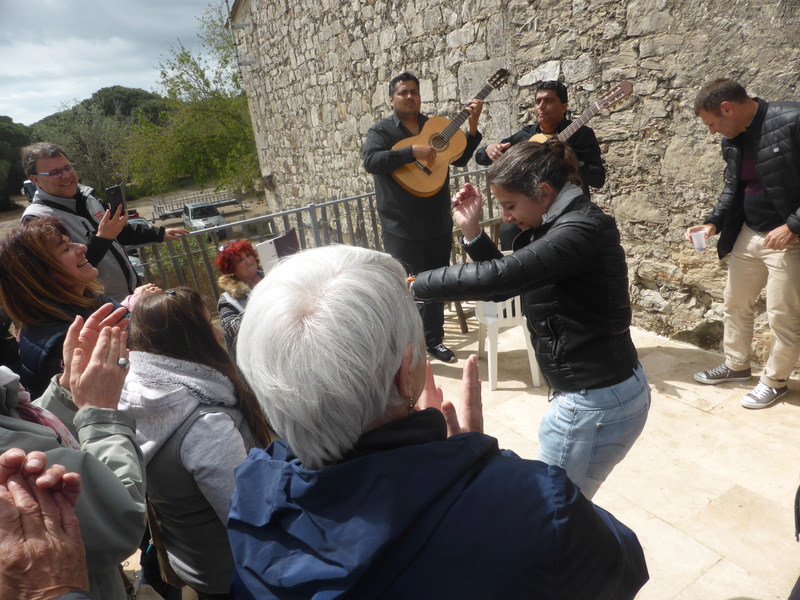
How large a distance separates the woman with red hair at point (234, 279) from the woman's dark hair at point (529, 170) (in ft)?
5.37

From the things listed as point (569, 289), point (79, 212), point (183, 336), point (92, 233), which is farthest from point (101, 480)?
point (79, 212)

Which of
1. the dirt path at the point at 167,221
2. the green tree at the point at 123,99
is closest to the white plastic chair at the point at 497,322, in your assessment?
the dirt path at the point at 167,221

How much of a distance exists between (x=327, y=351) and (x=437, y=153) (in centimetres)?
316

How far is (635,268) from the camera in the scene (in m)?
3.99

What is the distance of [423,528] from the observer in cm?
79

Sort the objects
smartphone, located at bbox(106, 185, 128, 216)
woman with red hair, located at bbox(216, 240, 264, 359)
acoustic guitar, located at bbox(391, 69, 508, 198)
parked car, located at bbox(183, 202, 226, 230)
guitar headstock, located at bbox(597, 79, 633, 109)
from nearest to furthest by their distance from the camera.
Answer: woman with red hair, located at bbox(216, 240, 264, 359), smartphone, located at bbox(106, 185, 128, 216), guitar headstock, located at bbox(597, 79, 633, 109), acoustic guitar, located at bbox(391, 69, 508, 198), parked car, located at bbox(183, 202, 226, 230)

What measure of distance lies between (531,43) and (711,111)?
1.82 m

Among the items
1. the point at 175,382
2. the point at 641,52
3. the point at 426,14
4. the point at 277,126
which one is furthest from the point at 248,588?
the point at 277,126

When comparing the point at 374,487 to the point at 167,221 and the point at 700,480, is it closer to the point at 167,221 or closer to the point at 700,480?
the point at 700,480

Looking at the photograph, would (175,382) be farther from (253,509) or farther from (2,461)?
(253,509)

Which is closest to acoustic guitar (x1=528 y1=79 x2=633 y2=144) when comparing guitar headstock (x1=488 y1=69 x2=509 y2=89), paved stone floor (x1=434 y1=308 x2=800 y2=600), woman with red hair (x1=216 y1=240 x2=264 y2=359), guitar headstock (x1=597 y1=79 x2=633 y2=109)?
guitar headstock (x1=597 y1=79 x2=633 y2=109)

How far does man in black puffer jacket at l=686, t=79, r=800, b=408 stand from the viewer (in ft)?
8.61

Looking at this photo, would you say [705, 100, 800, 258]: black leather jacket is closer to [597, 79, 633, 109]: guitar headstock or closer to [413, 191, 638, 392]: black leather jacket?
[597, 79, 633, 109]: guitar headstock

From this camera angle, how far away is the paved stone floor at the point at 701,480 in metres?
1.99
